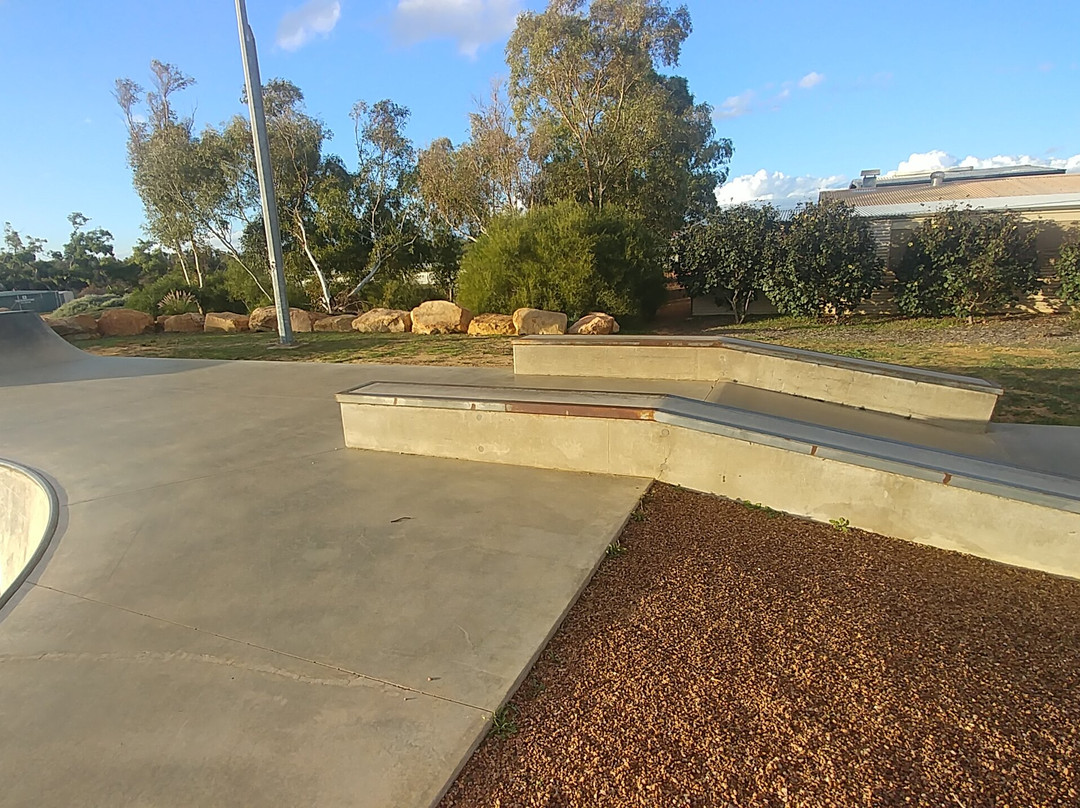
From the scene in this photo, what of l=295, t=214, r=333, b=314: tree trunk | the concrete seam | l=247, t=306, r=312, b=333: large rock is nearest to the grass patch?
l=247, t=306, r=312, b=333: large rock

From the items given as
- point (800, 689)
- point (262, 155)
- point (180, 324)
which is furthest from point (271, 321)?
point (800, 689)

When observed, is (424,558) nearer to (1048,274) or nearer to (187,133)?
(1048,274)

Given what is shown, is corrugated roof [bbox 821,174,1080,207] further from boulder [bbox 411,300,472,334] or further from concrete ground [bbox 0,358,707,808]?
concrete ground [bbox 0,358,707,808]

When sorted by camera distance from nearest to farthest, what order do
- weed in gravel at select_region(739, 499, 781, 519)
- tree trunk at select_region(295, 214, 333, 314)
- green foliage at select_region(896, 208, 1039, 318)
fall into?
1. weed in gravel at select_region(739, 499, 781, 519)
2. green foliage at select_region(896, 208, 1039, 318)
3. tree trunk at select_region(295, 214, 333, 314)

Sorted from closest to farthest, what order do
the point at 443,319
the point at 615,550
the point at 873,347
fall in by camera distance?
the point at 615,550, the point at 873,347, the point at 443,319

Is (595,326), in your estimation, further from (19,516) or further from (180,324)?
(180,324)

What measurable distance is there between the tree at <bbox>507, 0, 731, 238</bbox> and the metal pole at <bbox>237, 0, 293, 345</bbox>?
9586 mm

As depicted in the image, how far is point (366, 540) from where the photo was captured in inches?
119

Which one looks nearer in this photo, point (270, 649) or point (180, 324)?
point (270, 649)

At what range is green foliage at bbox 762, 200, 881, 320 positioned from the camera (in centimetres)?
1198

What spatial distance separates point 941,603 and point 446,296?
1845cm

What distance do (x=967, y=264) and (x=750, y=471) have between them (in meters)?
11.6

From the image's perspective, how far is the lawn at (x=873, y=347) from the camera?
604cm

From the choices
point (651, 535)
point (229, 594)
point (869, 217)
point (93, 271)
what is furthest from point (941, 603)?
point (93, 271)
